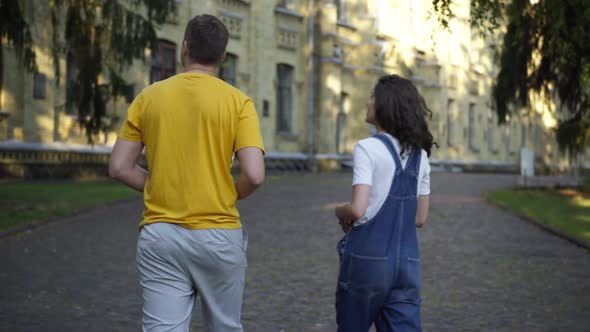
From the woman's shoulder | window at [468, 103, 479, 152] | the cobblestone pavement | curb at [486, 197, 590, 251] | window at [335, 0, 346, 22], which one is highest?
window at [335, 0, 346, 22]

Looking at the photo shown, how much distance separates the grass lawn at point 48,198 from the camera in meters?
14.5

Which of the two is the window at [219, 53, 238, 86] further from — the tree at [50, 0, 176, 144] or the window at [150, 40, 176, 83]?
the tree at [50, 0, 176, 144]

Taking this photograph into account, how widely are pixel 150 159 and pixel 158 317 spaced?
2.00ft

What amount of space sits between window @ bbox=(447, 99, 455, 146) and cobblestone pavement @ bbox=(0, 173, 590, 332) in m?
36.8

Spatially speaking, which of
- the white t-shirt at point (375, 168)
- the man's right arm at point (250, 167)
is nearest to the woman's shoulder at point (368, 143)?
the white t-shirt at point (375, 168)

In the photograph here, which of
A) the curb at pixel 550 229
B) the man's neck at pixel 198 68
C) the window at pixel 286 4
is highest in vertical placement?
the window at pixel 286 4

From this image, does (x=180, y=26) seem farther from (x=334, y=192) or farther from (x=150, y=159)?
(x=150, y=159)

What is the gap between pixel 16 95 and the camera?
24.5 m

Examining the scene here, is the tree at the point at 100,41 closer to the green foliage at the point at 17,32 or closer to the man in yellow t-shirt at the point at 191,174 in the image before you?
the green foliage at the point at 17,32

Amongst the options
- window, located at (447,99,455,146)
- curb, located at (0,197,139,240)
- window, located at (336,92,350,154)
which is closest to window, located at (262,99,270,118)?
window, located at (336,92,350,154)

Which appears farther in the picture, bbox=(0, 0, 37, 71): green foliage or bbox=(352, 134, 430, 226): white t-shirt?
bbox=(0, 0, 37, 71): green foliage

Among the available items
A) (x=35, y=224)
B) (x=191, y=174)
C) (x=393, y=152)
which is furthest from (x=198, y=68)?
(x=35, y=224)

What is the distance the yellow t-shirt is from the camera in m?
3.69

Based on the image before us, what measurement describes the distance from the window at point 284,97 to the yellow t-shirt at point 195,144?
3431 centimetres
